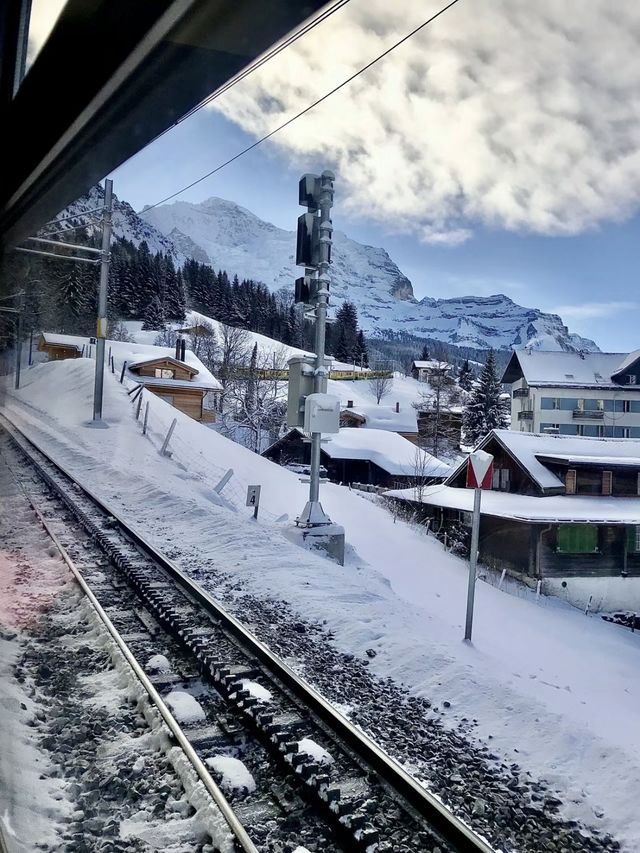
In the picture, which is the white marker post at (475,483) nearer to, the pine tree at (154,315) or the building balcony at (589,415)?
the pine tree at (154,315)

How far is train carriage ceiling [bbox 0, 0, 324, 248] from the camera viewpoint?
0.96 meters

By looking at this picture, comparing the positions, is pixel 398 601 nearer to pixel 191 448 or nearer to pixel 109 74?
pixel 109 74

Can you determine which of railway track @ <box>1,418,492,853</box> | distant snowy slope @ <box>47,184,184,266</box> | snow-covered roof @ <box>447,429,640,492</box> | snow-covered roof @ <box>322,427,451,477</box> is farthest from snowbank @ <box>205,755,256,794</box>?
snow-covered roof @ <box>322,427,451,477</box>

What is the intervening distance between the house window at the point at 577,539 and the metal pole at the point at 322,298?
27.8 ft

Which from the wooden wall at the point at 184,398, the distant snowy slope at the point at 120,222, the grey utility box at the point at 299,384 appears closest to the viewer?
the distant snowy slope at the point at 120,222

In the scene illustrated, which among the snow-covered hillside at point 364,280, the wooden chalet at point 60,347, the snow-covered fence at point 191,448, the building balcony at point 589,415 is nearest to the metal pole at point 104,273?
the wooden chalet at point 60,347

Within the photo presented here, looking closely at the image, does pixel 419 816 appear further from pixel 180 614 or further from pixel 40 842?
pixel 180 614

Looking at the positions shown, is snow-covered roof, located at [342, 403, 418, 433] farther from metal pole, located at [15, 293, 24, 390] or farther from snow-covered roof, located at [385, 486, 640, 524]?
metal pole, located at [15, 293, 24, 390]

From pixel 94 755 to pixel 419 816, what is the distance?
1163 mm

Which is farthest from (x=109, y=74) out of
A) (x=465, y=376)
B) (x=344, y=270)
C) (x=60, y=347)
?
(x=465, y=376)

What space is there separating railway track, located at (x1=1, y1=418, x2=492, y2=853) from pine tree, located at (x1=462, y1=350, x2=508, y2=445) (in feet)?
28.7

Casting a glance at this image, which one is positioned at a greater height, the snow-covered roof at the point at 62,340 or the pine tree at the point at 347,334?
the pine tree at the point at 347,334

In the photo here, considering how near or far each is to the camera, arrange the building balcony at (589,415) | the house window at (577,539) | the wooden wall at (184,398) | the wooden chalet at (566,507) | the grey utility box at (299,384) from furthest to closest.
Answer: the house window at (577,539) → the wooden chalet at (566,507) → the wooden wall at (184,398) → the building balcony at (589,415) → the grey utility box at (299,384)

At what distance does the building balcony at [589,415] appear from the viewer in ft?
25.1
